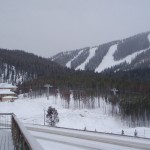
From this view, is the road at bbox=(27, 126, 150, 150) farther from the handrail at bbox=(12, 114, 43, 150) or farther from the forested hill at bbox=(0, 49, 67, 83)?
the forested hill at bbox=(0, 49, 67, 83)

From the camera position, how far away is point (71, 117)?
71688 millimetres

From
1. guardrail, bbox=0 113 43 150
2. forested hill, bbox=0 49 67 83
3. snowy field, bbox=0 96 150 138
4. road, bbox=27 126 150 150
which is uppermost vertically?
forested hill, bbox=0 49 67 83

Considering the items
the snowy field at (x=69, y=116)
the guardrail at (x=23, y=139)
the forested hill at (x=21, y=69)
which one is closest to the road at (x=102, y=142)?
the guardrail at (x=23, y=139)

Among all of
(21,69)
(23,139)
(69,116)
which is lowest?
(69,116)

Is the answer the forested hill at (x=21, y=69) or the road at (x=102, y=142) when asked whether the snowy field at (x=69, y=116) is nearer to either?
the road at (x=102, y=142)

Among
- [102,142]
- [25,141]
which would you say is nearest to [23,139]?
[25,141]

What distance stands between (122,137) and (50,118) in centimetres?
4187

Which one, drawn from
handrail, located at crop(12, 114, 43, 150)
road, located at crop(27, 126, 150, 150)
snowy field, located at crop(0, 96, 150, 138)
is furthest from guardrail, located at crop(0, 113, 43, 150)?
snowy field, located at crop(0, 96, 150, 138)

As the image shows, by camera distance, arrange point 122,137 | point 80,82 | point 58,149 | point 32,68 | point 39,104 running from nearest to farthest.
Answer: point 58,149, point 122,137, point 39,104, point 80,82, point 32,68

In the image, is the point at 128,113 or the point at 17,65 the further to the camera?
the point at 17,65

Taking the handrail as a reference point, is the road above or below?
below

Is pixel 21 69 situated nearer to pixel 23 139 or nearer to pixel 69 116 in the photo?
pixel 69 116

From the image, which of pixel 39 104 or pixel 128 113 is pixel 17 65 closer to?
pixel 39 104

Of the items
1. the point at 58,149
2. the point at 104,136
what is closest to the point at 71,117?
the point at 104,136
